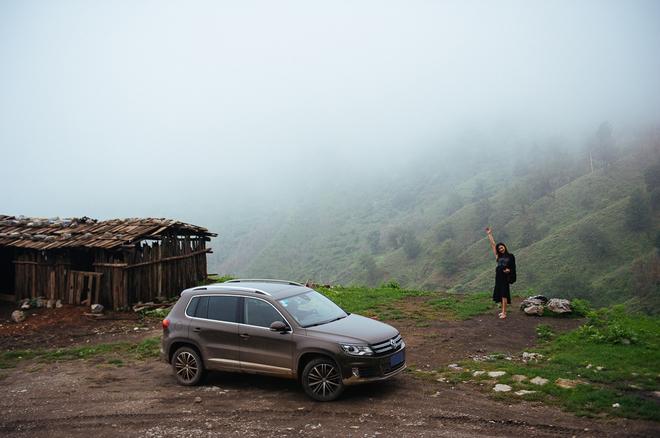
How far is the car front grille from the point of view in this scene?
8341mm

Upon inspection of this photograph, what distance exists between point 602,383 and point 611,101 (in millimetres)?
193748

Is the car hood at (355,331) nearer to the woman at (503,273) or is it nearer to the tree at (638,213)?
the woman at (503,273)

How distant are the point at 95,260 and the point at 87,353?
22.0 ft

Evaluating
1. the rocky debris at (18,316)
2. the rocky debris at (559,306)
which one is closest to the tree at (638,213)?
the rocky debris at (559,306)

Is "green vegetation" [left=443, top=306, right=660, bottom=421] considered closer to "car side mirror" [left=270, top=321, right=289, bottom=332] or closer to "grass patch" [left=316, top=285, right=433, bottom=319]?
"car side mirror" [left=270, top=321, right=289, bottom=332]

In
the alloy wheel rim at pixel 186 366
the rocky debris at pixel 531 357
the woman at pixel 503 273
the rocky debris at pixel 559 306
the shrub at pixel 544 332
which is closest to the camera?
the alloy wheel rim at pixel 186 366

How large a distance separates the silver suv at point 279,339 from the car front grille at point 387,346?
0.05 feet

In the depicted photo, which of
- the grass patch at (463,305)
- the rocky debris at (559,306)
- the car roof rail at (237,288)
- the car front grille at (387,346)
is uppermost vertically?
the car roof rail at (237,288)

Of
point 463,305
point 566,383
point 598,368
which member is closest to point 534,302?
point 463,305

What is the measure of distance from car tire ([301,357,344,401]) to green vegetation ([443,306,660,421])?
2.40m

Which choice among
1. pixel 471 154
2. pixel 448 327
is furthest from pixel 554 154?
pixel 448 327

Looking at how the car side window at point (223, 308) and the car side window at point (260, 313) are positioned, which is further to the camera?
the car side window at point (223, 308)

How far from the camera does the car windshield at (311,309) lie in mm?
9094

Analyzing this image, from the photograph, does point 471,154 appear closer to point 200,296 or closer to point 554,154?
Answer: point 554,154
